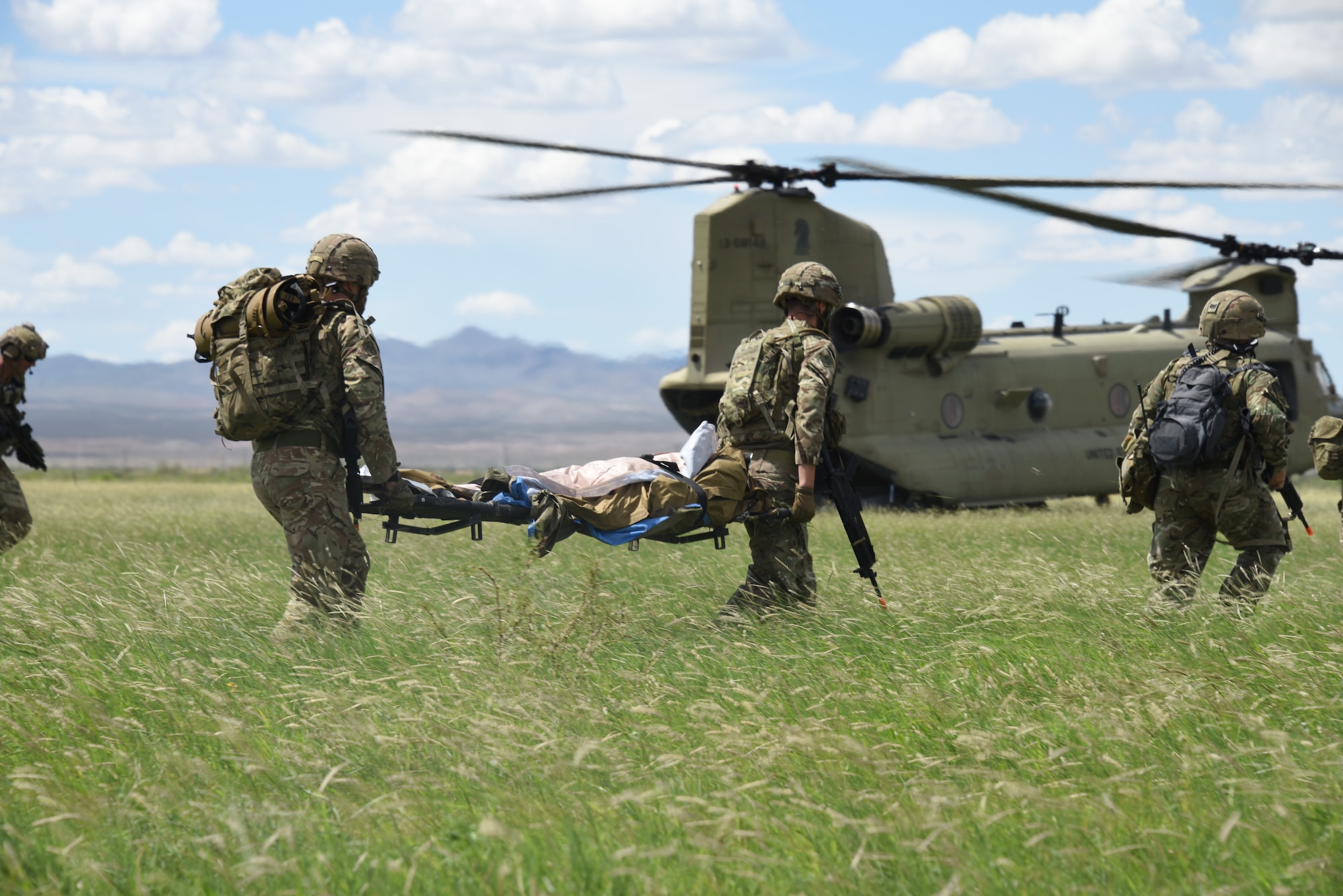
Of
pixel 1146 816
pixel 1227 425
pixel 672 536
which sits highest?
pixel 1227 425

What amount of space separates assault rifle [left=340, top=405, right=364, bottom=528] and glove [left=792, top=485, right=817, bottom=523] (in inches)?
82.1

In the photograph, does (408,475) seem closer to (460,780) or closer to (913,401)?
(460,780)

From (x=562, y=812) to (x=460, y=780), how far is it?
43 cm

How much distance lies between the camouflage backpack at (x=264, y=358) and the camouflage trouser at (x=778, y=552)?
220cm

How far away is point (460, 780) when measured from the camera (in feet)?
12.2

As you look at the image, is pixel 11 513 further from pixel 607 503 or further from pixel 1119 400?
pixel 1119 400

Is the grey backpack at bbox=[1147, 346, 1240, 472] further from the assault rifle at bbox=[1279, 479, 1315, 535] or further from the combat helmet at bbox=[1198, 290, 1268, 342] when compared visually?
the assault rifle at bbox=[1279, 479, 1315, 535]

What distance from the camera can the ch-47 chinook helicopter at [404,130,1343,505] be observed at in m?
14.7

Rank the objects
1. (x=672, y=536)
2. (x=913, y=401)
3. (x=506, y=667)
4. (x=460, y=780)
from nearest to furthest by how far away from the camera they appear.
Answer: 1. (x=460, y=780)
2. (x=506, y=667)
3. (x=672, y=536)
4. (x=913, y=401)

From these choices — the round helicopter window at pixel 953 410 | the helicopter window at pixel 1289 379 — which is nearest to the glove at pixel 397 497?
the round helicopter window at pixel 953 410

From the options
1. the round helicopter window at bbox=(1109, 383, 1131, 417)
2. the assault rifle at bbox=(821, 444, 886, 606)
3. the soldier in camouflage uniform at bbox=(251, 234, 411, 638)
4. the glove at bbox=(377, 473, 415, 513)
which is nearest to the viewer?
the soldier in camouflage uniform at bbox=(251, 234, 411, 638)

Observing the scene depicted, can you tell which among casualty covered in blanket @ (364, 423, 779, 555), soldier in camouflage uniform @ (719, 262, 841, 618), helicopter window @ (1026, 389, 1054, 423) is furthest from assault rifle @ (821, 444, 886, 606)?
helicopter window @ (1026, 389, 1054, 423)

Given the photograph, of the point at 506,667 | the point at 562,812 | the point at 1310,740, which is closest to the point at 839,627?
the point at 506,667

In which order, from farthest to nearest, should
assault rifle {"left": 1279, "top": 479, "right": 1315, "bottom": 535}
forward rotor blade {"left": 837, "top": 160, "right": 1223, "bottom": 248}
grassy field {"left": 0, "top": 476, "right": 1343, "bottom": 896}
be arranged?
Result: forward rotor blade {"left": 837, "top": 160, "right": 1223, "bottom": 248} < assault rifle {"left": 1279, "top": 479, "right": 1315, "bottom": 535} < grassy field {"left": 0, "top": 476, "right": 1343, "bottom": 896}
